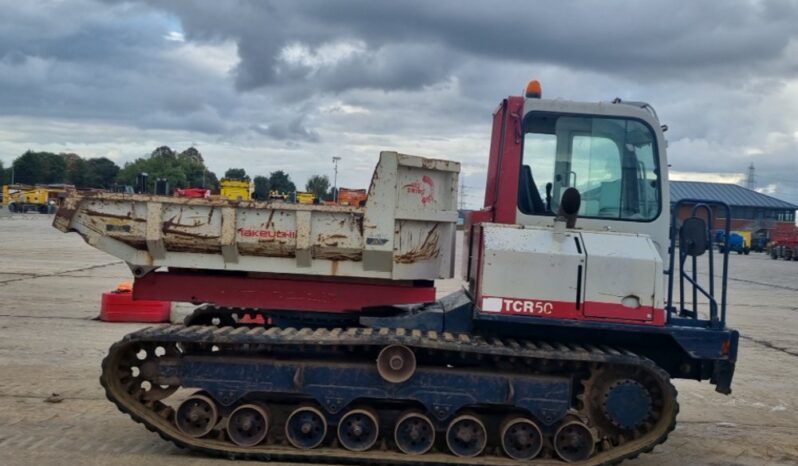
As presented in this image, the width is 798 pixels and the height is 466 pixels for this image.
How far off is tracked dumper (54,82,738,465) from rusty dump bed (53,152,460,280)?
0.04 ft

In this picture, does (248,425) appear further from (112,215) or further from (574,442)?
(574,442)

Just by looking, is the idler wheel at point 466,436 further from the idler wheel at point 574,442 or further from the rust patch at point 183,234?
the rust patch at point 183,234

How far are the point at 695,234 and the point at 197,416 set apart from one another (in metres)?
4.37

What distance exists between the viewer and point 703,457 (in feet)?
23.3

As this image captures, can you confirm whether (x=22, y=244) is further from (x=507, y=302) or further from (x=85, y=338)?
(x=507, y=302)

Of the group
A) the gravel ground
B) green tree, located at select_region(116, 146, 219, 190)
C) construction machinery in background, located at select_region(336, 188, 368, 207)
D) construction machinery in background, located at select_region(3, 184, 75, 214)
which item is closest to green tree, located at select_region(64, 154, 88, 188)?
construction machinery in background, located at select_region(3, 184, 75, 214)

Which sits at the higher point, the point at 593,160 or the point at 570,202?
the point at 593,160

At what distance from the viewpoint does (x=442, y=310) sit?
665cm

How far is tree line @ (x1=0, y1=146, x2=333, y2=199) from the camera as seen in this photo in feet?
33.3

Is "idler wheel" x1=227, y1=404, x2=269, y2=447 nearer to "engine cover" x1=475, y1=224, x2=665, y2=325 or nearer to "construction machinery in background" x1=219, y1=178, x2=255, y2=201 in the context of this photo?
"engine cover" x1=475, y1=224, x2=665, y2=325

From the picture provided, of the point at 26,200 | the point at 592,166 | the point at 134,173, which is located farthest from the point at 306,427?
the point at 26,200

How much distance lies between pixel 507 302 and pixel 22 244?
101 feet

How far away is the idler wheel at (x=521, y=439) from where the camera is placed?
620 cm

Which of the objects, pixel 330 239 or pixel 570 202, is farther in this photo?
pixel 330 239
